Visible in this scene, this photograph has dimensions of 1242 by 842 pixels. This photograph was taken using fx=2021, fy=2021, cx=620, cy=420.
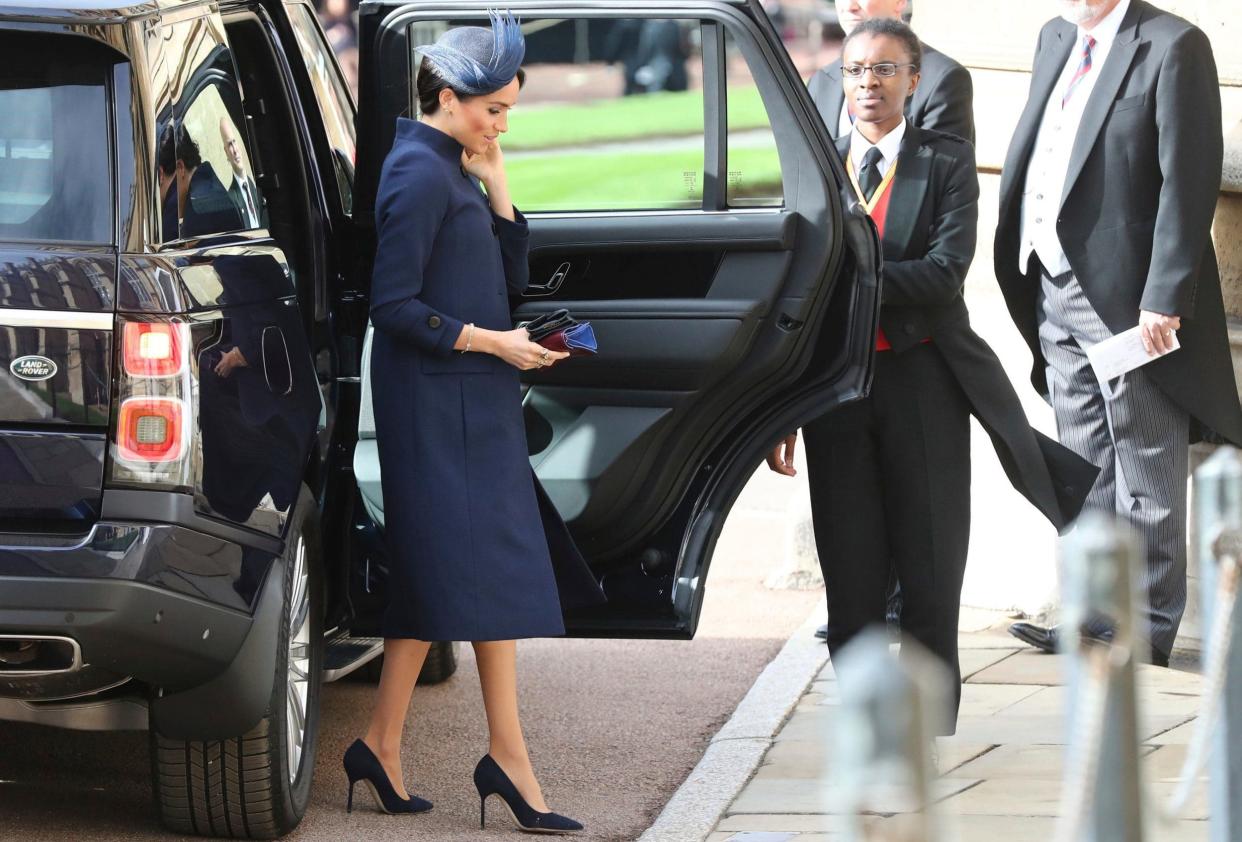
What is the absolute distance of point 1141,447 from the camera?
6.38 m

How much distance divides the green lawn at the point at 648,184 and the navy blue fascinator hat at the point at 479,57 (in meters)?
0.61

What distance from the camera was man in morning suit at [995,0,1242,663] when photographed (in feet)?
20.0

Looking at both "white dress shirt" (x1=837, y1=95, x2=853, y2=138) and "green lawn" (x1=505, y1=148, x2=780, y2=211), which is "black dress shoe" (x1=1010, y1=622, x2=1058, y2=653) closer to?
"white dress shirt" (x1=837, y1=95, x2=853, y2=138)

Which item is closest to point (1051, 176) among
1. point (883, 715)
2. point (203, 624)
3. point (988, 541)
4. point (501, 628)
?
point (988, 541)

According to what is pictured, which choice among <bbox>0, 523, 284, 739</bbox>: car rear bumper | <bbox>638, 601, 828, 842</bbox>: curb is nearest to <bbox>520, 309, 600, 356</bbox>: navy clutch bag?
<bbox>0, 523, 284, 739</bbox>: car rear bumper

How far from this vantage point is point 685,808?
495 cm

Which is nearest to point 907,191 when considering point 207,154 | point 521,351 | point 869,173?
point 869,173

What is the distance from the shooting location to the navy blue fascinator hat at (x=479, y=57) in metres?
4.54

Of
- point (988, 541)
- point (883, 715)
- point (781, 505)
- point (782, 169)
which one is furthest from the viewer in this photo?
point (781, 505)

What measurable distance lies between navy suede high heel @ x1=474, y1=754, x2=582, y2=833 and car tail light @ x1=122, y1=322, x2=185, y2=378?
1.30 m

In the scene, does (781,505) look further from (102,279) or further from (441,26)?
(102,279)

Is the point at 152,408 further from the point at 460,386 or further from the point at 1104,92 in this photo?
the point at 1104,92

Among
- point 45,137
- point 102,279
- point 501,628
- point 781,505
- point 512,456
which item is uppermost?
point 45,137

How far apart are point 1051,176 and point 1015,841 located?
252 cm
